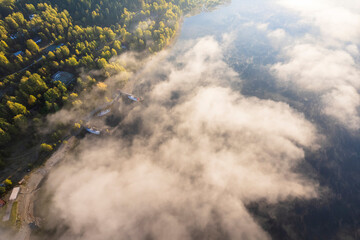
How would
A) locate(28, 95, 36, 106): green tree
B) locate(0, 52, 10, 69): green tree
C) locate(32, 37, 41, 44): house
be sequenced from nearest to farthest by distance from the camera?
locate(28, 95, 36, 106): green tree, locate(0, 52, 10, 69): green tree, locate(32, 37, 41, 44): house

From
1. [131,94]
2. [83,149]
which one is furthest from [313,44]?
[83,149]

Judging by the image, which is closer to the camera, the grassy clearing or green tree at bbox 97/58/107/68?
the grassy clearing

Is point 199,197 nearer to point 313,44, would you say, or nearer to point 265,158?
point 265,158

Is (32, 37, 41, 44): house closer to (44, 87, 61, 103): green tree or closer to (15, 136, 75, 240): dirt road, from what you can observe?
Answer: (44, 87, 61, 103): green tree

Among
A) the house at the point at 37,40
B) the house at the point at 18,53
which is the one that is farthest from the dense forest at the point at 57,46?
the house at the point at 18,53

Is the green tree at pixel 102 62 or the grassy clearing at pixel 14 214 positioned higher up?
the green tree at pixel 102 62

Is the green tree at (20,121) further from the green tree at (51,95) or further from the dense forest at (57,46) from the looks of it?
the green tree at (51,95)

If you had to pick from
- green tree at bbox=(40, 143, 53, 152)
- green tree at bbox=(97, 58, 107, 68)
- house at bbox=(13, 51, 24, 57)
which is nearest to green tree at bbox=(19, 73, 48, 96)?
green tree at bbox=(40, 143, 53, 152)
